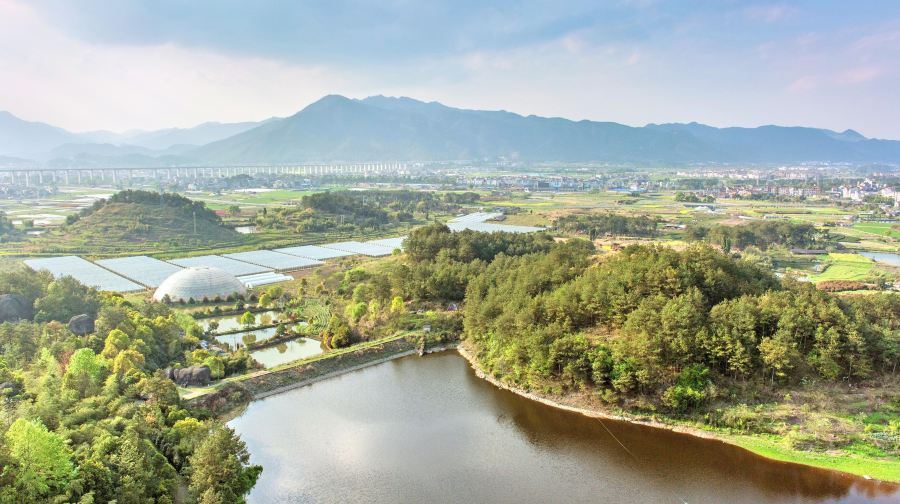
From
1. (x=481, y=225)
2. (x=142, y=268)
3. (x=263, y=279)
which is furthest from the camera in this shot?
(x=481, y=225)

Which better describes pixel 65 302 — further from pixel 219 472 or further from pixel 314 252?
pixel 314 252

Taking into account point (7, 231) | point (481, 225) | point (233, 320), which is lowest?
point (233, 320)

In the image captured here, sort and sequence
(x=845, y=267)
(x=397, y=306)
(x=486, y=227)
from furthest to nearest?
(x=486, y=227) → (x=845, y=267) → (x=397, y=306)

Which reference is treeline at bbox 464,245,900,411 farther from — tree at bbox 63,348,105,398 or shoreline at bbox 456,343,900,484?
tree at bbox 63,348,105,398

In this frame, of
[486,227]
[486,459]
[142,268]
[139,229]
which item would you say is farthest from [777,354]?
[139,229]

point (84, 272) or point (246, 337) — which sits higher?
point (84, 272)

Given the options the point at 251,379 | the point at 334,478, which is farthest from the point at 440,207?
the point at 334,478

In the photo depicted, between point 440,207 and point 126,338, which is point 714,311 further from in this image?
point 440,207

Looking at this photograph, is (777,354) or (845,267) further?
(845,267)

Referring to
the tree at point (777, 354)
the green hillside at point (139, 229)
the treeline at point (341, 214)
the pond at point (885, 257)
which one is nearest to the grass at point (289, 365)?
the tree at point (777, 354)
